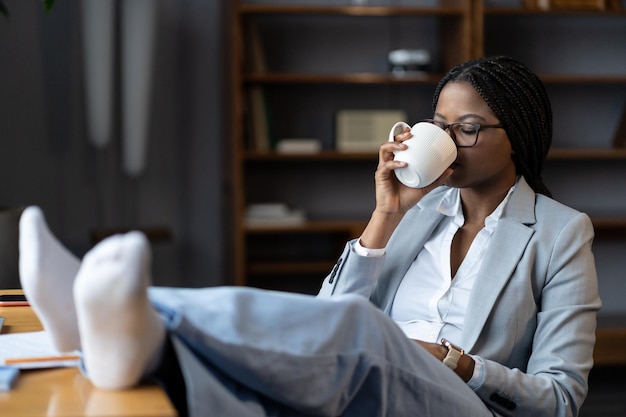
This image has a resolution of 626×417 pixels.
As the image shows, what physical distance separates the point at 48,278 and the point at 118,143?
9.85ft

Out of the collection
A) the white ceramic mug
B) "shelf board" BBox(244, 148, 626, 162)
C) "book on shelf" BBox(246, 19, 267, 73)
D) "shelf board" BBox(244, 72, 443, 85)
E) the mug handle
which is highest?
"book on shelf" BBox(246, 19, 267, 73)

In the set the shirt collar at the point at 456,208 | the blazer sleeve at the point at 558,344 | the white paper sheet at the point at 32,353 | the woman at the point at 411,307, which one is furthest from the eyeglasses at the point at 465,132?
the white paper sheet at the point at 32,353

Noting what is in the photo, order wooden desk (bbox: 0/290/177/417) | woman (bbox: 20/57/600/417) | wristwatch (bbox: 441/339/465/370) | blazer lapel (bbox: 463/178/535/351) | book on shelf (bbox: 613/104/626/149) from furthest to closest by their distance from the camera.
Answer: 1. book on shelf (bbox: 613/104/626/149)
2. blazer lapel (bbox: 463/178/535/351)
3. wristwatch (bbox: 441/339/465/370)
4. woman (bbox: 20/57/600/417)
5. wooden desk (bbox: 0/290/177/417)

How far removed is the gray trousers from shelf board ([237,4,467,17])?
8.73 ft

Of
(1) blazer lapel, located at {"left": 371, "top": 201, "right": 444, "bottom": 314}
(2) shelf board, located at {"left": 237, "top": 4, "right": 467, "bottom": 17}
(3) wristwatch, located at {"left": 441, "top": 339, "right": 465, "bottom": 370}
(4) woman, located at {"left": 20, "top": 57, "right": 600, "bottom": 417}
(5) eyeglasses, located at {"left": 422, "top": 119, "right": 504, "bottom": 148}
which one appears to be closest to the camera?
(4) woman, located at {"left": 20, "top": 57, "right": 600, "bottom": 417}

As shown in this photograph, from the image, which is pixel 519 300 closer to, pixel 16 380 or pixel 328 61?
pixel 16 380

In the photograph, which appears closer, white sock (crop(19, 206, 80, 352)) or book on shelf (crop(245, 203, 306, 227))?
white sock (crop(19, 206, 80, 352))

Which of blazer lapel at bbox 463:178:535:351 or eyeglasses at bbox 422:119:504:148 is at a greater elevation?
eyeglasses at bbox 422:119:504:148

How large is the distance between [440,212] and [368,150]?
2.08 m

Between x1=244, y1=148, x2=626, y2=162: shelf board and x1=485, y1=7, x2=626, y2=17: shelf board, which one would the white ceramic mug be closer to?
x1=244, y1=148, x2=626, y2=162: shelf board

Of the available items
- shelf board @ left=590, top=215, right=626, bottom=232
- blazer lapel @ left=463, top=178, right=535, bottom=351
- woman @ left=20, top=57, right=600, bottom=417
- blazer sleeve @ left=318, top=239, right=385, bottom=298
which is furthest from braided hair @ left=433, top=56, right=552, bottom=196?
shelf board @ left=590, top=215, right=626, bottom=232


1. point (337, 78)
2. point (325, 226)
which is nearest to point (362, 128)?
point (337, 78)

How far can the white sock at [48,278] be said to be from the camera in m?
1.05

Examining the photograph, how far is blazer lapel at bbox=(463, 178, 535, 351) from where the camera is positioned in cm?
163
